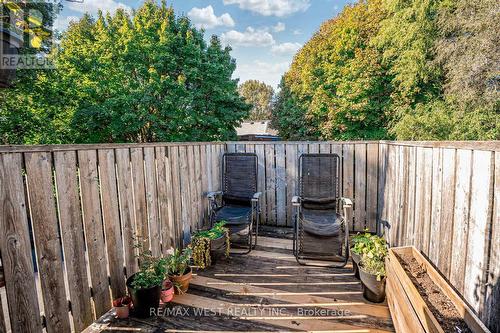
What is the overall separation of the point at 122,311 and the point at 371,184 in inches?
148

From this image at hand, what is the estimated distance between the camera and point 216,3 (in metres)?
9.59

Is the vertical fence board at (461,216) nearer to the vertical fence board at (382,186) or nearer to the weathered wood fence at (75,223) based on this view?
the vertical fence board at (382,186)

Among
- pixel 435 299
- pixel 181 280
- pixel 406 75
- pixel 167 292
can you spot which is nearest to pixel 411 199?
pixel 435 299

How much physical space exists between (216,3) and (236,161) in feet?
27.0

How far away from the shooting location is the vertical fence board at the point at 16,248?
151 cm

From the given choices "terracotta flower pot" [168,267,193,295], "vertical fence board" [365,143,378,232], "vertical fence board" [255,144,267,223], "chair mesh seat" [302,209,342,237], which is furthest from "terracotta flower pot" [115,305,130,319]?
"vertical fence board" [365,143,378,232]

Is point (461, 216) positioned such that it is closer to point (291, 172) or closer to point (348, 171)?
point (348, 171)

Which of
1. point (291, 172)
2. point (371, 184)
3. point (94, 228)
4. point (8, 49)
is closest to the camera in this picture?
point (8, 49)

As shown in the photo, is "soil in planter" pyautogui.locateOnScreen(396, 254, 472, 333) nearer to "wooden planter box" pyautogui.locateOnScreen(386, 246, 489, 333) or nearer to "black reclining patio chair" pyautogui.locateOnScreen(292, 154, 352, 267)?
"wooden planter box" pyautogui.locateOnScreen(386, 246, 489, 333)

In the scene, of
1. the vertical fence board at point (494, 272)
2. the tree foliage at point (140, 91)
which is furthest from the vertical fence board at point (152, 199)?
the tree foliage at point (140, 91)

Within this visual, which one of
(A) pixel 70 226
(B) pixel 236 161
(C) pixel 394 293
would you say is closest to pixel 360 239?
(C) pixel 394 293

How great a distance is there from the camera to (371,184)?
13.4 ft

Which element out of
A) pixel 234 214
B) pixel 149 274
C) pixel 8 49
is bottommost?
pixel 149 274

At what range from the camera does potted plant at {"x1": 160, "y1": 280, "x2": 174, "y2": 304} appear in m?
2.43
